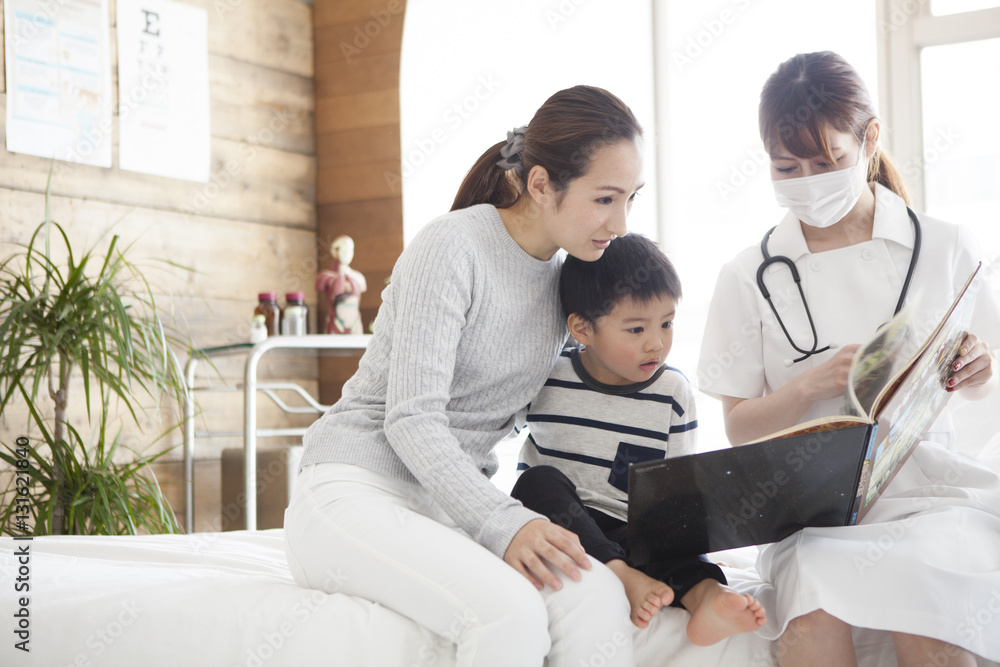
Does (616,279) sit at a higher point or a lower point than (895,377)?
higher

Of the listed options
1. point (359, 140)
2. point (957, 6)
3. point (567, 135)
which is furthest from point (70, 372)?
point (957, 6)

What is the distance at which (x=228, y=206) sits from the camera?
113 inches

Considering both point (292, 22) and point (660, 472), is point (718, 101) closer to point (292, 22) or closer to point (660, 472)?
point (292, 22)

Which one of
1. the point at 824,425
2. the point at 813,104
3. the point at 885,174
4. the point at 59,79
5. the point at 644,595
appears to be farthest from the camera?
the point at 59,79

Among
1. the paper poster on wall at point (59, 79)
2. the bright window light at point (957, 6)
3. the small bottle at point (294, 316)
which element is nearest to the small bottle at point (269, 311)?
the small bottle at point (294, 316)

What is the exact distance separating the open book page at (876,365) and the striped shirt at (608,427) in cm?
32

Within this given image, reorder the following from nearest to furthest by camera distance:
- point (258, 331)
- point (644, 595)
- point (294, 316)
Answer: point (644, 595), point (258, 331), point (294, 316)

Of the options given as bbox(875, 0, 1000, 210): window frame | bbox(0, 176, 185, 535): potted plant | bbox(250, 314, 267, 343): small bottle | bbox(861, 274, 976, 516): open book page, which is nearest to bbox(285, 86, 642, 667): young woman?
bbox(861, 274, 976, 516): open book page

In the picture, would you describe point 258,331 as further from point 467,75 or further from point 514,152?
point 514,152

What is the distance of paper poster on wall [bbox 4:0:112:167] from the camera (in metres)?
2.31

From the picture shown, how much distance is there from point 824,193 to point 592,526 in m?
0.56

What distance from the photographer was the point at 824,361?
129 cm

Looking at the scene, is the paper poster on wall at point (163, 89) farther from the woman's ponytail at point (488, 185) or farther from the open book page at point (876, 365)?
the open book page at point (876, 365)

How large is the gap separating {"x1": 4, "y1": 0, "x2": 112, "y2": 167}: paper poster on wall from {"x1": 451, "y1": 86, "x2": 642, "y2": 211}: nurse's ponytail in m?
1.60
